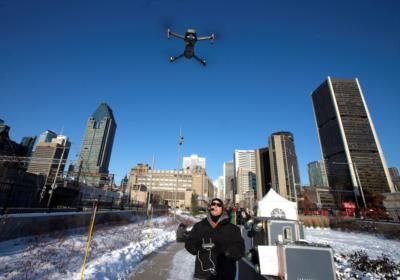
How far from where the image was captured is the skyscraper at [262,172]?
141188 millimetres

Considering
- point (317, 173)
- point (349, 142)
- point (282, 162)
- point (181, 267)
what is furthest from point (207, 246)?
point (317, 173)

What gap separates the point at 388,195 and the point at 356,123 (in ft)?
211

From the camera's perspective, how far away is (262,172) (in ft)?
479

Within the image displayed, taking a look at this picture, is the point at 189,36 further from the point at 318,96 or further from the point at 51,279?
the point at 318,96

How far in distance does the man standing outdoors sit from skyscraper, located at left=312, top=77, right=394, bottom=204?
80.2 metres

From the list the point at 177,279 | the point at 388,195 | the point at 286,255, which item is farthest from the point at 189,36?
the point at 388,195

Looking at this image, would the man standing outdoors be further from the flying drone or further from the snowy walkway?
the flying drone

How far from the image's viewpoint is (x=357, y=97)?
95.2 m

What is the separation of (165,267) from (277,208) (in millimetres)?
14447

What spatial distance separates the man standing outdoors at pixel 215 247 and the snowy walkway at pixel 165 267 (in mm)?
4212

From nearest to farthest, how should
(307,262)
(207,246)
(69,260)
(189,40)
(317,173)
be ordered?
1. (207,246)
2. (307,262)
3. (69,260)
4. (189,40)
5. (317,173)

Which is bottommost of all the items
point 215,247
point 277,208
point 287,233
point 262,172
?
point 287,233

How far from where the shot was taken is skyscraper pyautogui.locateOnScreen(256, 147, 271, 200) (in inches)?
5559

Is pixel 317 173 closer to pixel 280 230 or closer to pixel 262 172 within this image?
pixel 262 172
